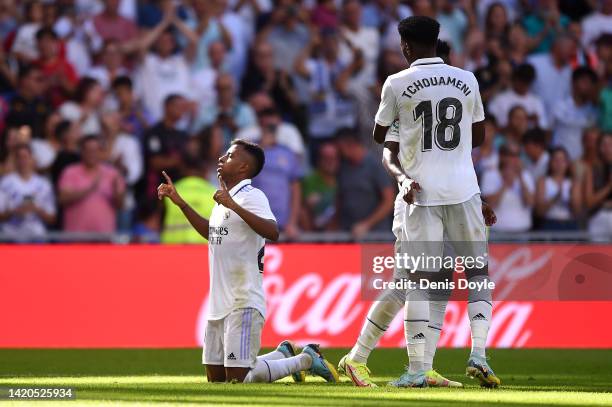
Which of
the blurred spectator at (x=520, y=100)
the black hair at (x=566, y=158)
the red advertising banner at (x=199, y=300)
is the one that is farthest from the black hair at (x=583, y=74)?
the red advertising banner at (x=199, y=300)

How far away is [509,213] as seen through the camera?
1822cm

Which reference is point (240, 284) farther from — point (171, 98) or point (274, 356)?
point (171, 98)

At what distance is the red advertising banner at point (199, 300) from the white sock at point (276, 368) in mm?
5851

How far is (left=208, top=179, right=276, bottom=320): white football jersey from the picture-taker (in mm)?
10148

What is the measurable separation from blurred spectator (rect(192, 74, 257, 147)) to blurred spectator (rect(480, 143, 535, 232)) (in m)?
3.48

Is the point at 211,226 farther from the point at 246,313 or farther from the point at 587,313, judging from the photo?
the point at 587,313

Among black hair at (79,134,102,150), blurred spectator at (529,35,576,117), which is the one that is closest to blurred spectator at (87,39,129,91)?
black hair at (79,134,102,150)

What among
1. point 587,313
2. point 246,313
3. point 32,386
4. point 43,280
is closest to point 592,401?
point 246,313

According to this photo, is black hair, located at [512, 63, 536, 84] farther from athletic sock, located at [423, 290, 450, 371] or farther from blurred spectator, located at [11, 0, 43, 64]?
athletic sock, located at [423, 290, 450, 371]

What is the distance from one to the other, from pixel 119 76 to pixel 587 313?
7.16m

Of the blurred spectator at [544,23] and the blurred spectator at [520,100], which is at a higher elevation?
the blurred spectator at [544,23]

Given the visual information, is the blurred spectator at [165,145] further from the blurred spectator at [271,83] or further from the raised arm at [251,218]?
the raised arm at [251,218]

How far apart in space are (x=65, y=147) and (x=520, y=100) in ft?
21.9

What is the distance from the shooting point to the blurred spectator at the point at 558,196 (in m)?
18.3
